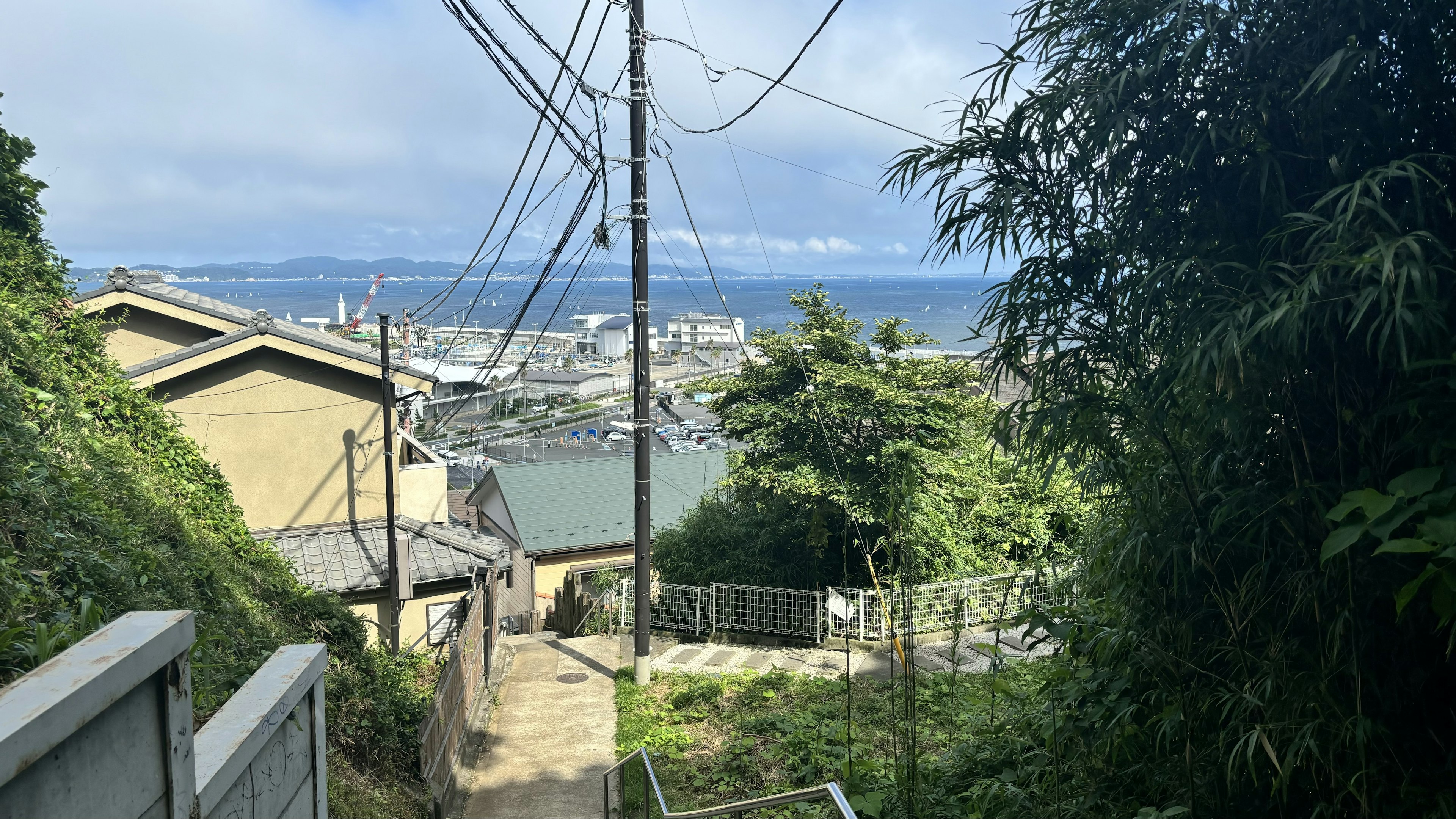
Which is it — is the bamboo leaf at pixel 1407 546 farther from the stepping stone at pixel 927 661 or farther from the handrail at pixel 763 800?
the stepping stone at pixel 927 661

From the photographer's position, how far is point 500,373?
7562 cm

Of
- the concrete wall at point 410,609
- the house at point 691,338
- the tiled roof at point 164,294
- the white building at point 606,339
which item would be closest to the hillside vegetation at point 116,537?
the concrete wall at point 410,609

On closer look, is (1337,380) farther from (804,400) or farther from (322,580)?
(322,580)

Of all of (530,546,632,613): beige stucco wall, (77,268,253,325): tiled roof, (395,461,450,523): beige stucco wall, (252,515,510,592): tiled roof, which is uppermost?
(77,268,253,325): tiled roof

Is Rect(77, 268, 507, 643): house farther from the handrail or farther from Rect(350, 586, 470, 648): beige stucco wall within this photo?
the handrail

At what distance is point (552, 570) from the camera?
19234 mm

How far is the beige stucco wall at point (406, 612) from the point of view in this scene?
11.5 m

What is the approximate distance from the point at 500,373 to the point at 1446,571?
252 ft

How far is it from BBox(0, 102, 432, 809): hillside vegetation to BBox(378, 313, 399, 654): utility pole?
2.83 meters

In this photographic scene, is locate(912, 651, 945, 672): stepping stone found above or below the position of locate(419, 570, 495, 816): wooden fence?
below

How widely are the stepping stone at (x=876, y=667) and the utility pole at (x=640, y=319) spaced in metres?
2.75

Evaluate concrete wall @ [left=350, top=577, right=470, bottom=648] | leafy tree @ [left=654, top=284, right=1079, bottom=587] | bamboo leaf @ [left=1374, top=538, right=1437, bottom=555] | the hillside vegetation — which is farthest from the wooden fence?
bamboo leaf @ [left=1374, top=538, right=1437, bottom=555]

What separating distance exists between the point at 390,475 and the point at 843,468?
20.6 ft

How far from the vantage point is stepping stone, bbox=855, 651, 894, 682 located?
1043cm
